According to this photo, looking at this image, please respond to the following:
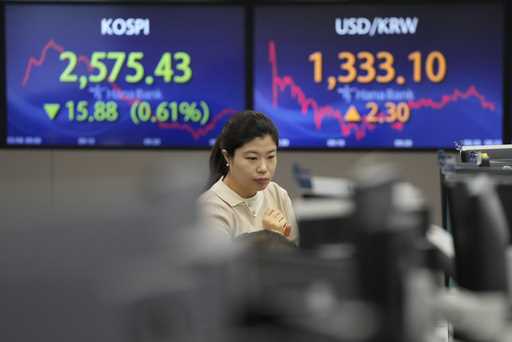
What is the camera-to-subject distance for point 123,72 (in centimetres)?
427

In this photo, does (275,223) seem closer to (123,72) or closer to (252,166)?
(252,166)

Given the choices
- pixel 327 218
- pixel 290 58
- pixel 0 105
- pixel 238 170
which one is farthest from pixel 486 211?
pixel 0 105

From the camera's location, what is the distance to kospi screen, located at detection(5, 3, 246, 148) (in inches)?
168

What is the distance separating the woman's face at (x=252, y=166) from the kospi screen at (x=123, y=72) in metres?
1.62

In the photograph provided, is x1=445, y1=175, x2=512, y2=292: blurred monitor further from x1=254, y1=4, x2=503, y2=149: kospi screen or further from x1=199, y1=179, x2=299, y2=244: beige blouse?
x1=254, y1=4, x2=503, y2=149: kospi screen

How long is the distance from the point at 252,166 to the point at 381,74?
1792mm

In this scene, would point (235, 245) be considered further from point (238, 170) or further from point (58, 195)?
point (238, 170)

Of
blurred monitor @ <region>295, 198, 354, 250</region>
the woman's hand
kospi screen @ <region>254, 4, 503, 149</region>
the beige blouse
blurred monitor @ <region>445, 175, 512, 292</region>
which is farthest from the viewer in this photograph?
kospi screen @ <region>254, 4, 503, 149</region>

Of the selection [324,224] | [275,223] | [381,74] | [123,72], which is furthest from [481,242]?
[123,72]

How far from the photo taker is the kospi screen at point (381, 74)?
4.18m

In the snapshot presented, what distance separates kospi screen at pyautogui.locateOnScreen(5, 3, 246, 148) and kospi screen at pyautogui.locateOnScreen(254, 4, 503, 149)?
0.27 m

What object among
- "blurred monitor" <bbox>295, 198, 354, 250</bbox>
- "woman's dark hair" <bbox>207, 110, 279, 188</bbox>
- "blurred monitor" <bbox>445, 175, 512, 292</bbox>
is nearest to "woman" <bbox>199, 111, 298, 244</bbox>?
"woman's dark hair" <bbox>207, 110, 279, 188</bbox>

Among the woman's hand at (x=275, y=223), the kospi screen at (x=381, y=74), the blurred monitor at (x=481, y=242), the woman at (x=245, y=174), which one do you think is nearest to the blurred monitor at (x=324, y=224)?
the blurred monitor at (x=481, y=242)

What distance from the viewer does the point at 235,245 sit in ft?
2.38
